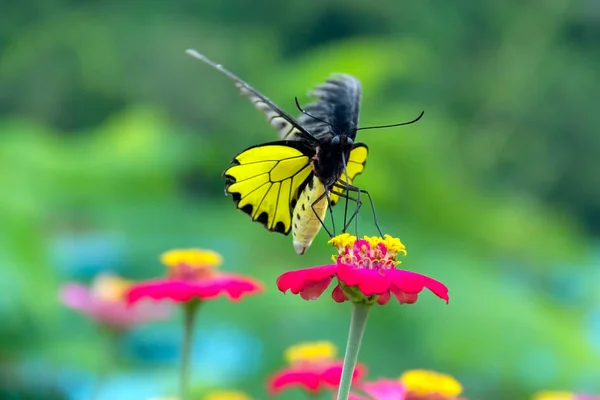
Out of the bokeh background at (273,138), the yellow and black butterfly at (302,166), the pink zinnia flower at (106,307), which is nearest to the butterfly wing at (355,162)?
the yellow and black butterfly at (302,166)

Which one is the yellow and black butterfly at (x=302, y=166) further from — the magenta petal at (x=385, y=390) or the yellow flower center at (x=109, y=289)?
the yellow flower center at (x=109, y=289)

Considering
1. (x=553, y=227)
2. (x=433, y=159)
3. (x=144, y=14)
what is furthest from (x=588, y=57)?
(x=144, y=14)

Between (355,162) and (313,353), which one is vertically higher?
(355,162)

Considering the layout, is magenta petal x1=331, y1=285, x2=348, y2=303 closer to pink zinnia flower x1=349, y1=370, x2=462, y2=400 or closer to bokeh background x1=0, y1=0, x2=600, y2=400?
pink zinnia flower x1=349, y1=370, x2=462, y2=400

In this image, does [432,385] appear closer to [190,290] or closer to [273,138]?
[190,290]

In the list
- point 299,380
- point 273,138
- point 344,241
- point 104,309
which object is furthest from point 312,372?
point 273,138

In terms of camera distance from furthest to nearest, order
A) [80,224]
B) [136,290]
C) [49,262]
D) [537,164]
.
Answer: [537,164]
[80,224]
[49,262]
[136,290]

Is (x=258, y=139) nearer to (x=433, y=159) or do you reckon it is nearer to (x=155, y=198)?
(x=155, y=198)

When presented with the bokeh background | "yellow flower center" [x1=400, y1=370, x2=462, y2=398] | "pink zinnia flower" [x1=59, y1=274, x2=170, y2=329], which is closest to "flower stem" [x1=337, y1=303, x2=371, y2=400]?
"yellow flower center" [x1=400, y1=370, x2=462, y2=398]
